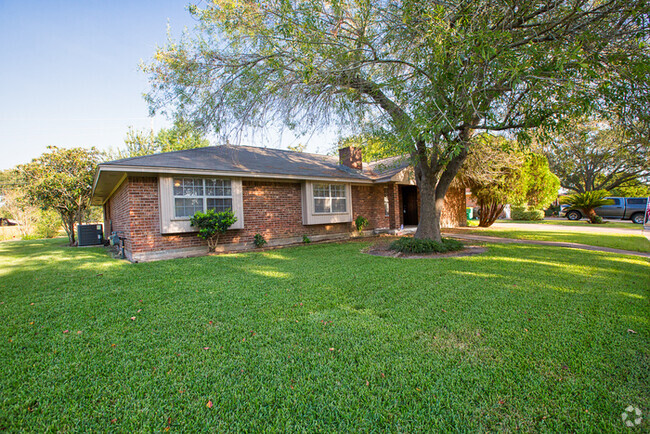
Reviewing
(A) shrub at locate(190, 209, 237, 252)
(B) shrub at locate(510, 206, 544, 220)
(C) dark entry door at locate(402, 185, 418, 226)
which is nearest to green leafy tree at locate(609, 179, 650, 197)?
(B) shrub at locate(510, 206, 544, 220)

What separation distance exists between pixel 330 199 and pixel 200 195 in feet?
16.0

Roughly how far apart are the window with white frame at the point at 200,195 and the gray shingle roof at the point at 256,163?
53 centimetres

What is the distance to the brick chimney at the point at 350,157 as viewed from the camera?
13758 mm

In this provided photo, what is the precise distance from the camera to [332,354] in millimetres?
2607

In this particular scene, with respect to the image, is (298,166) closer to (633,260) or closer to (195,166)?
(195,166)

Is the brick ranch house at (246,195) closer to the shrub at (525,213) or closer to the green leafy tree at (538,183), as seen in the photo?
the green leafy tree at (538,183)

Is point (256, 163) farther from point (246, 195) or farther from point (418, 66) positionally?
point (418, 66)

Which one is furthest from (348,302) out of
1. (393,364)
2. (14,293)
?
(14,293)

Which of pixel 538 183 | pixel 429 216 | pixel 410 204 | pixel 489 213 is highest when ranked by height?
pixel 538 183

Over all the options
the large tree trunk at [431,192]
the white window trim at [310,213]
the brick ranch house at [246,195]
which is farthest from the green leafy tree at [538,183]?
the white window trim at [310,213]

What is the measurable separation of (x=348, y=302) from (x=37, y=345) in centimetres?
337

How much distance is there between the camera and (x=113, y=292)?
478cm

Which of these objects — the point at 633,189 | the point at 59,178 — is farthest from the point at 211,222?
the point at 633,189

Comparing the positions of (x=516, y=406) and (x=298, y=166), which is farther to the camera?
(x=298, y=166)
